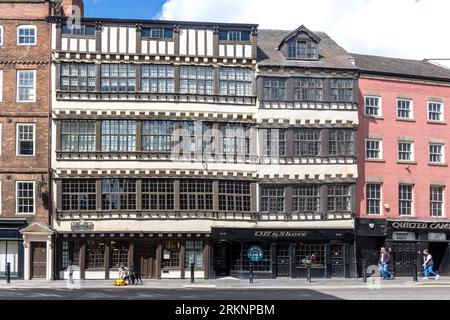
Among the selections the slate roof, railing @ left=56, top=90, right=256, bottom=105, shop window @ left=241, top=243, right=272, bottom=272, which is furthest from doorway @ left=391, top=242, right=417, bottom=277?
railing @ left=56, top=90, right=256, bottom=105

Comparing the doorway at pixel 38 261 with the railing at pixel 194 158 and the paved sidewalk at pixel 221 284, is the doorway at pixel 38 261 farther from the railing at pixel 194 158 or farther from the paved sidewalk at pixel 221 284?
the railing at pixel 194 158

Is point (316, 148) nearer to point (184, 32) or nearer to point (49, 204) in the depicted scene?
point (184, 32)

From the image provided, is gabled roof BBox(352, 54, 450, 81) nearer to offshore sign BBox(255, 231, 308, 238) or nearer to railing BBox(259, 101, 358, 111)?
railing BBox(259, 101, 358, 111)

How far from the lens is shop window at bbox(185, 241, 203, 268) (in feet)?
112

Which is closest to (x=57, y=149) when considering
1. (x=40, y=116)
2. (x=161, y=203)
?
(x=40, y=116)

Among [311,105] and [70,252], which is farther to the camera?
[311,105]

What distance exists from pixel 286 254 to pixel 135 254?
8221mm

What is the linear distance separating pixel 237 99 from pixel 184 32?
4643 millimetres

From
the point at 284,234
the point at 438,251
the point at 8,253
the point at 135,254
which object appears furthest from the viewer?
the point at 438,251

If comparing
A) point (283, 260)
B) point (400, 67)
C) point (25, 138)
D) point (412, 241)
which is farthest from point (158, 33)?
point (412, 241)

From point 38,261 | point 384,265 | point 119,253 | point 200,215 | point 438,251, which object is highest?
point 200,215

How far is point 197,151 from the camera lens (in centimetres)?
3469

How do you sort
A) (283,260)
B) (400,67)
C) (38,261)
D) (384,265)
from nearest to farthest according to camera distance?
(384,265), (38,261), (283,260), (400,67)

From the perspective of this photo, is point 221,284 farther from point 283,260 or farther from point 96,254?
point 96,254
